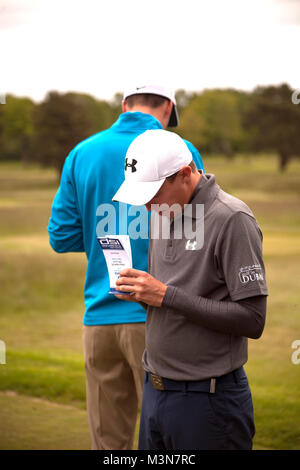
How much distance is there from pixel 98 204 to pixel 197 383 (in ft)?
2.89

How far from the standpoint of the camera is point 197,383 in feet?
5.55

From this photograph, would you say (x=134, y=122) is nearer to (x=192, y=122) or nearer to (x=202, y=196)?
(x=202, y=196)

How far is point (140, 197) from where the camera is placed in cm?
167

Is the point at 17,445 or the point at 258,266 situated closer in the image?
the point at 258,266

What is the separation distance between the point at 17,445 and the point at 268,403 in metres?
1.75

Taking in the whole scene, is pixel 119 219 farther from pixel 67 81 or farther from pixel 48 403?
pixel 67 81

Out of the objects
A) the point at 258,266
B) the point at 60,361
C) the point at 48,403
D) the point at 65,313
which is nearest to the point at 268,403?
the point at 48,403

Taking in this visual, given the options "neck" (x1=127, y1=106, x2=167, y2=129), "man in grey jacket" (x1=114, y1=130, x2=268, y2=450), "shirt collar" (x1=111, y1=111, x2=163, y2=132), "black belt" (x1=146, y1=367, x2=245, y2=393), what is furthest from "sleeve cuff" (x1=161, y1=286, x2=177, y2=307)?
"neck" (x1=127, y1=106, x2=167, y2=129)

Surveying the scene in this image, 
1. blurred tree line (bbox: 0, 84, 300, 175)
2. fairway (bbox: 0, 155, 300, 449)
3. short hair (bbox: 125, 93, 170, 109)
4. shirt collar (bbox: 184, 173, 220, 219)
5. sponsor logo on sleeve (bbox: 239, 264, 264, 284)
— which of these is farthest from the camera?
blurred tree line (bbox: 0, 84, 300, 175)

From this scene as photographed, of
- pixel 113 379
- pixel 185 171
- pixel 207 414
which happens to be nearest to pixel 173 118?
pixel 185 171

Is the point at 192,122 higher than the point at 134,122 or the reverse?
higher

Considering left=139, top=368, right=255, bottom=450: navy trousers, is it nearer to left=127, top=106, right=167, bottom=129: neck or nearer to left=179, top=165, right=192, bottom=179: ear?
left=179, top=165, right=192, bottom=179: ear

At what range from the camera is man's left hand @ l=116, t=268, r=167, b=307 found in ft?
5.43

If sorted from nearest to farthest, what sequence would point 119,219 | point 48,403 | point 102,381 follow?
point 119,219 → point 102,381 → point 48,403
